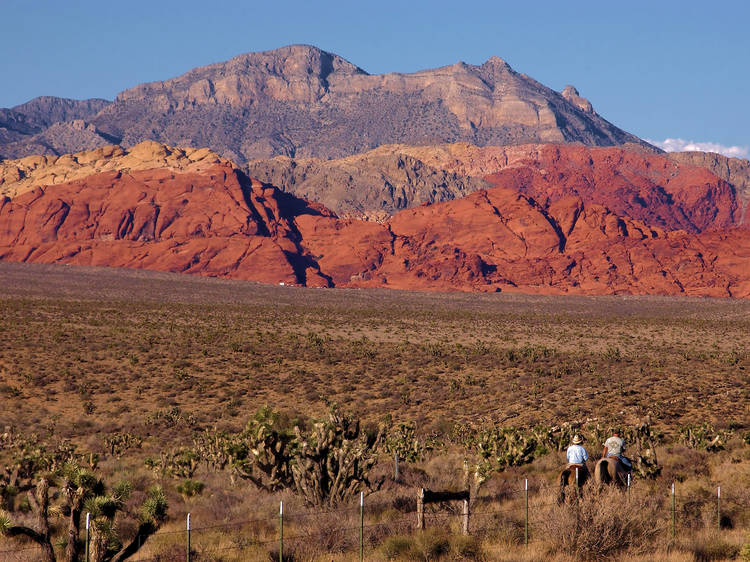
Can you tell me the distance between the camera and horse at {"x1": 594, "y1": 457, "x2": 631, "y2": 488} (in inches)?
544

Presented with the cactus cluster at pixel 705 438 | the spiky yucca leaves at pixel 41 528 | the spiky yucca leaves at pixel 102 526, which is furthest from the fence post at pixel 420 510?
the cactus cluster at pixel 705 438

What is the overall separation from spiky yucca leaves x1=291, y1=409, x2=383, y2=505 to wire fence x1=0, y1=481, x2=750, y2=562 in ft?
1.71

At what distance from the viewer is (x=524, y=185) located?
636ft

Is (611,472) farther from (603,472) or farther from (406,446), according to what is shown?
(406,446)

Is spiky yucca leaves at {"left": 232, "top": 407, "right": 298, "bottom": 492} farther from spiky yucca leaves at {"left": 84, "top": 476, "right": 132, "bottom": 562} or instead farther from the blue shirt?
the blue shirt

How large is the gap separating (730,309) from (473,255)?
43.0 metres

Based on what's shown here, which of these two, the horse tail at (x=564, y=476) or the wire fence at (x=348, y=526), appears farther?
the horse tail at (x=564, y=476)

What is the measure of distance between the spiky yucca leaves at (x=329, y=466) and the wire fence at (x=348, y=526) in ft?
1.71

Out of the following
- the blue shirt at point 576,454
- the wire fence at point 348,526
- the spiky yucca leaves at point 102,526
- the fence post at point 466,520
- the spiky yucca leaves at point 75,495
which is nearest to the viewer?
the spiky yucca leaves at point 102,526

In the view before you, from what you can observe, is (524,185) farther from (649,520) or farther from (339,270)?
(649,520)

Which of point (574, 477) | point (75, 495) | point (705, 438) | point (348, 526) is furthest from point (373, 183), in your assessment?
point (75, 495)

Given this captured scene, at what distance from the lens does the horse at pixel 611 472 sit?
45.3 ft

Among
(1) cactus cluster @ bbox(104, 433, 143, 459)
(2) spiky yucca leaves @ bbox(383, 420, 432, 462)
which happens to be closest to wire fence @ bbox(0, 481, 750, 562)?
(2) spiky yucca leaves @ bbox(383, 420, 432, 462)

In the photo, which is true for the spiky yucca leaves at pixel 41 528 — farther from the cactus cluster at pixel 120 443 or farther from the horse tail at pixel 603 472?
the cactus cluster at pixel 120 443
